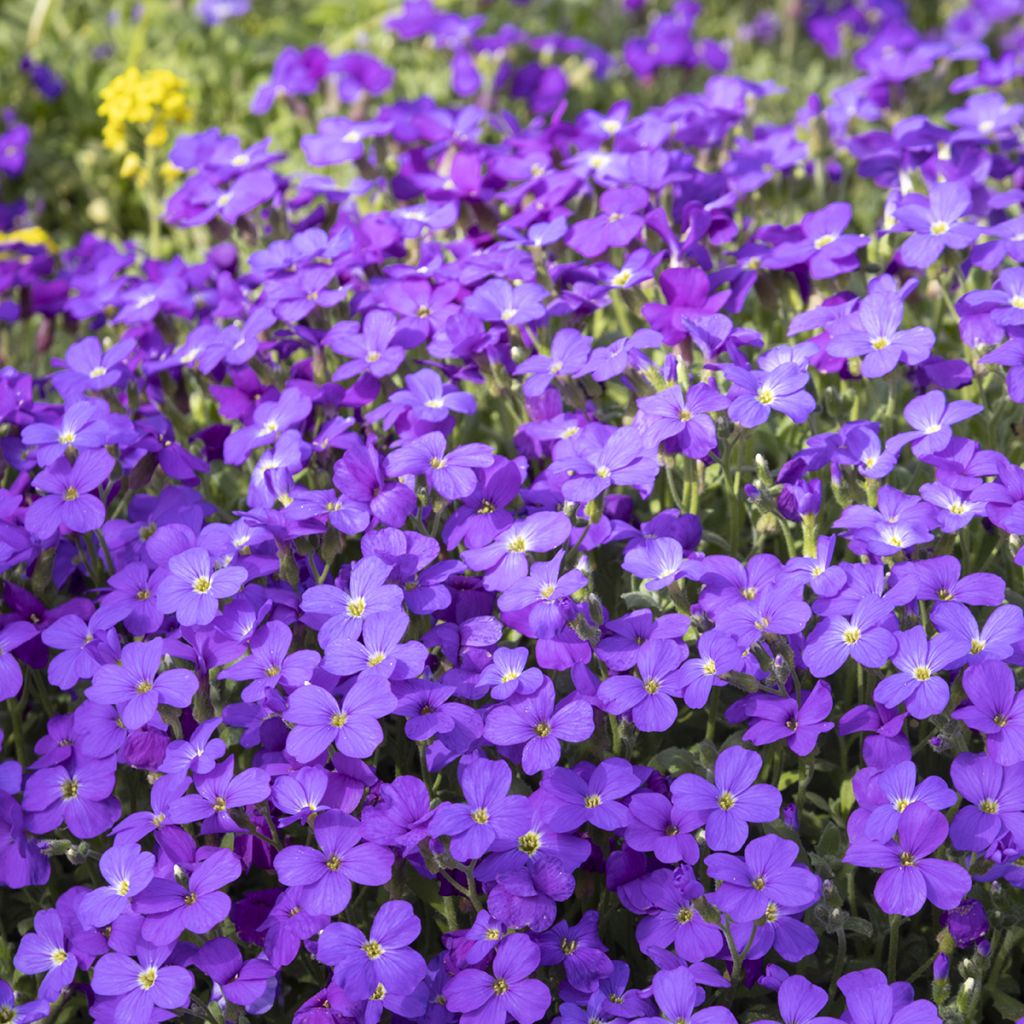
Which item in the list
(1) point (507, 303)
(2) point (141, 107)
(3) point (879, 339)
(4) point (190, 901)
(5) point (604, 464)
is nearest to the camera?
(4) point (190, 901)

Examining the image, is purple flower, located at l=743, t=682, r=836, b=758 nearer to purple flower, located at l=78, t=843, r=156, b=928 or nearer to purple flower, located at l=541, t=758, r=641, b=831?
purple flower, located at l=541, t=758, r=641, b=831

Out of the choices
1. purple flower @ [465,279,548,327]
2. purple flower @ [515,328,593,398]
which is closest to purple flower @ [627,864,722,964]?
purple flower @ [515,328,593,398]

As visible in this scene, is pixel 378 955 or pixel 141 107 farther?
pixel 141 107

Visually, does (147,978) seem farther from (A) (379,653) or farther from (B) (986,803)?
(B) (986,803)

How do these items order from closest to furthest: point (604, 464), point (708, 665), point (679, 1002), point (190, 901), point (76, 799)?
point (679, 1002), point (190, 901), point (708, 665), point (76, 799), point (604, 464)

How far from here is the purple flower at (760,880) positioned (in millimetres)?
1604

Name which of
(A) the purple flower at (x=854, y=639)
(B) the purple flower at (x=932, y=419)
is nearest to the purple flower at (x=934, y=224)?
(B) the purple flower at (x=932, y=419)

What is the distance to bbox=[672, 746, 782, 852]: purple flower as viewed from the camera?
1.68 meters

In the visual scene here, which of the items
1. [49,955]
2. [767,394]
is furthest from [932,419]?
[49,955]

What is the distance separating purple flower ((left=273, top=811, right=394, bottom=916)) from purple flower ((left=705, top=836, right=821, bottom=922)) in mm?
429

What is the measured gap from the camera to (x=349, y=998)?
1.60 meters

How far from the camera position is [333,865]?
5.51ft

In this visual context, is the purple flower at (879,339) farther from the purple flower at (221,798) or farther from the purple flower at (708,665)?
the purple flower at (221,798)

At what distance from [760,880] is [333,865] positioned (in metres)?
0.56
